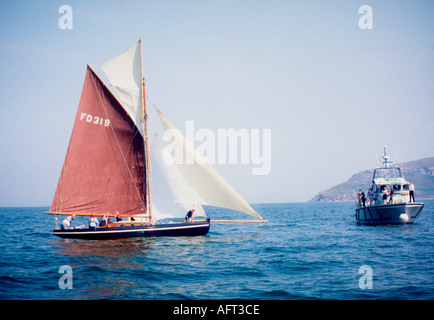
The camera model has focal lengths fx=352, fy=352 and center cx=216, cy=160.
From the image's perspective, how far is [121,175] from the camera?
31.8 meters

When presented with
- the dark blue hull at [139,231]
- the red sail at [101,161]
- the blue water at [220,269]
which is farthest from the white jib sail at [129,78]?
the blue water at [220,269]

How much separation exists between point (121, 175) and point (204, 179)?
7618 mm

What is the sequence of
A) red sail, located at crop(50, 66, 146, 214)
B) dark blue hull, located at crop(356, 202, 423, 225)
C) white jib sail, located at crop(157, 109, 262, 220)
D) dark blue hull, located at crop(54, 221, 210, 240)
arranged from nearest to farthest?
dark blue hull, located at crop(54, 221, 210, 240), white jib sail, located at crop(157, 109, 262, 220), red sail, located at crop(50, 66, 146, 214), dark blue hull, located at crop(356, 202, 423, 225)

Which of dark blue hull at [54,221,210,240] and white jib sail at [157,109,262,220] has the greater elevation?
white jib sail at [157,109,262,220]

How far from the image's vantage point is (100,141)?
31.2m

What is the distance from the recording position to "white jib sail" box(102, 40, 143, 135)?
32.1 metres

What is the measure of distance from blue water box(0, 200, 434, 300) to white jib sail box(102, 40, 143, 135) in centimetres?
1201

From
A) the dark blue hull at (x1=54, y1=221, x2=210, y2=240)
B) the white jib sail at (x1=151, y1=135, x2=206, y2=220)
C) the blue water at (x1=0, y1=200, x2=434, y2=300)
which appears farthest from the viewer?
the white jib sail at (x1=151, y1=135, x2=206, y2=220)

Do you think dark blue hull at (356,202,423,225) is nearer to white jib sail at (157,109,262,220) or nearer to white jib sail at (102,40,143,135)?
white jib sail at (157,109,262,220)

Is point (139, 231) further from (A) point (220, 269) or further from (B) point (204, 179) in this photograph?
(A) point (220, 269)

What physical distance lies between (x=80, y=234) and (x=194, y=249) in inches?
457

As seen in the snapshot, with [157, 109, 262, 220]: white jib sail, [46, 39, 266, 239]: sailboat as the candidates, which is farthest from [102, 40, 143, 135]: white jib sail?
[157, 109, 262, 220]: white jib sail

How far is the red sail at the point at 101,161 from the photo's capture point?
30547 mm
